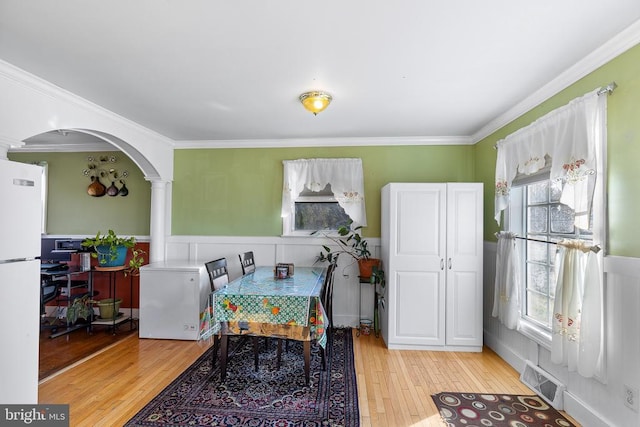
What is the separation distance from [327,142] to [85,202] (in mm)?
3568

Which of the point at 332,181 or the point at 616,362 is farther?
the point at 332,181

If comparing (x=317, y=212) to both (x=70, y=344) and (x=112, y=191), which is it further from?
(x=70, y=344)

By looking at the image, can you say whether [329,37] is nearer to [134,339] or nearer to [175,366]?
[175,366]

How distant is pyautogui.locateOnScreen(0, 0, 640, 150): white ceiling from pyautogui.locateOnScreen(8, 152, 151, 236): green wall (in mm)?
1535

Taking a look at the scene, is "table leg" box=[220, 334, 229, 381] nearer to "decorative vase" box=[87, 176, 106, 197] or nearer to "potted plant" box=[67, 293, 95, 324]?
"potted plant" box=[67, 293, 95, 324]

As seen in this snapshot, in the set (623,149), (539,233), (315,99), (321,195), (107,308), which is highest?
(315,99)

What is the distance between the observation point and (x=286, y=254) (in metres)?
3.98

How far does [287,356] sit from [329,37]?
9.25 ft

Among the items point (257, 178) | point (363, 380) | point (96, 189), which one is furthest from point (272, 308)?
point (96, 189)

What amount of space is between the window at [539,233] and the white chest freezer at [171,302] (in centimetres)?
338

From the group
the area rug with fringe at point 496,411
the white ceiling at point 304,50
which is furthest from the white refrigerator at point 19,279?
the area rug with fringe at point 496,411

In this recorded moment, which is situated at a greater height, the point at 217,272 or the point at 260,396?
the point at 217,272

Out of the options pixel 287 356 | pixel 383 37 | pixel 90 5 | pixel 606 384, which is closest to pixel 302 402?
pixel 287 356

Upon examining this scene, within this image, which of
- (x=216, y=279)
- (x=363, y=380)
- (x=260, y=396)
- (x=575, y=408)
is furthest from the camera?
(x=216, y=279)
